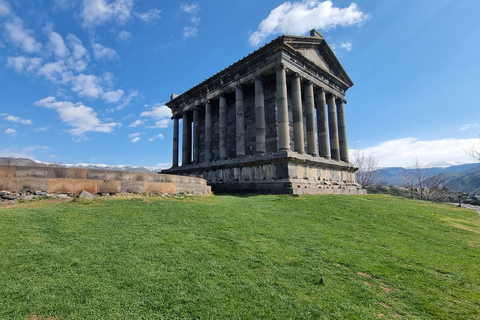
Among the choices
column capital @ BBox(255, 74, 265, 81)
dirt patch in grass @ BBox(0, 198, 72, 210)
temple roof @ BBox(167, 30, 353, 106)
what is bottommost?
dirt patch in grass @ BBox(0, 198, 72, 210)

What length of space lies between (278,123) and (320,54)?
10677 mm

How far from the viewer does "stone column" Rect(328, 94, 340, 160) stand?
75.5 feet

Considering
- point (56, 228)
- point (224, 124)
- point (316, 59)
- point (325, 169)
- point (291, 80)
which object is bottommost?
point (56, 228)

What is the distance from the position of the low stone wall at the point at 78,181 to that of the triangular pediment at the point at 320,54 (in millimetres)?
14939

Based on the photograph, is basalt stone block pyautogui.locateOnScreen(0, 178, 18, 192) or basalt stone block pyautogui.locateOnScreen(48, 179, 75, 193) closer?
basalt stone block pyautogui.locateOnScreen(0, 178, 18, 192)

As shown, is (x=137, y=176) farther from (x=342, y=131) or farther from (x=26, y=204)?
(x=342, y=131)

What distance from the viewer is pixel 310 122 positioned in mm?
20312

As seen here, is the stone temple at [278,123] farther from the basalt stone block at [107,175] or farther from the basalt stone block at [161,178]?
the basalt stone block at [107,175]

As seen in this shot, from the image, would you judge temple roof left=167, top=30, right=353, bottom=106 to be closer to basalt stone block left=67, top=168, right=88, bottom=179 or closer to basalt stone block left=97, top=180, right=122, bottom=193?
basalt stone block left=97, top=180, right=122, bottom=193

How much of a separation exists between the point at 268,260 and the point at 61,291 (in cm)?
341

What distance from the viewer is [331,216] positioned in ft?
30.7

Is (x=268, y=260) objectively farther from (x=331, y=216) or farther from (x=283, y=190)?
(x=283, y=190)

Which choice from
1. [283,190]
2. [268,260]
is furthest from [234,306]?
[283,190]

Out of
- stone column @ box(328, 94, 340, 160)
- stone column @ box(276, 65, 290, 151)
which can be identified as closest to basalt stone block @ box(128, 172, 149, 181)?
stone column @ box(276, 65, 290, 151)
